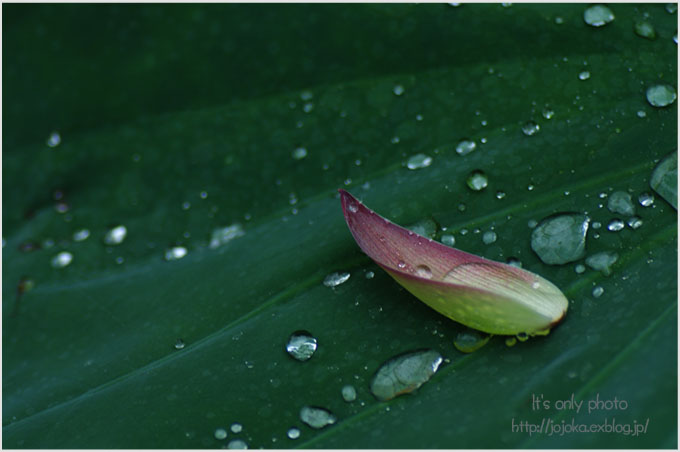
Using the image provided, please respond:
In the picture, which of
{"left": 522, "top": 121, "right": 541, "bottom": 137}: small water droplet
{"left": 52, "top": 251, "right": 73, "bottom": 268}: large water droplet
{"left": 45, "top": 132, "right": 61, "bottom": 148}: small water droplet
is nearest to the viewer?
{"left": 522, "top": 121, "right": 541, "bottom": 137}: small water droplet

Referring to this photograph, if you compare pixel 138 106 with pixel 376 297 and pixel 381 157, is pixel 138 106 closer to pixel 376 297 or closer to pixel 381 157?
pixel 381 157

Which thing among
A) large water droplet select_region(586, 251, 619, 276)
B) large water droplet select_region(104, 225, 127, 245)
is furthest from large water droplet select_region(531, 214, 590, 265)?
large water droplet select_region(104, 225, 127, 245)

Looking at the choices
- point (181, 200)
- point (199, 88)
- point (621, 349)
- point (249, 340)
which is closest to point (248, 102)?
point (199, 88)

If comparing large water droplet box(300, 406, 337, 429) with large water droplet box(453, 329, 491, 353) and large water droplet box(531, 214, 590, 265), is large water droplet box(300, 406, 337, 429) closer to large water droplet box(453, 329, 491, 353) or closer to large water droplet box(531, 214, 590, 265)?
large water droplet box(453, 329, 491, 353)

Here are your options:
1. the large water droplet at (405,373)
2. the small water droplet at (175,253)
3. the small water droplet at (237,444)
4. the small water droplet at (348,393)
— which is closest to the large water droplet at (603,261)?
the large water droplet at (405,373)

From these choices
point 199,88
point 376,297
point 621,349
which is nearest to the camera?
point 621,349

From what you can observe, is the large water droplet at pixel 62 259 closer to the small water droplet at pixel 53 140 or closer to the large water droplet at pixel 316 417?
the small water droplet at pixel 53 140
